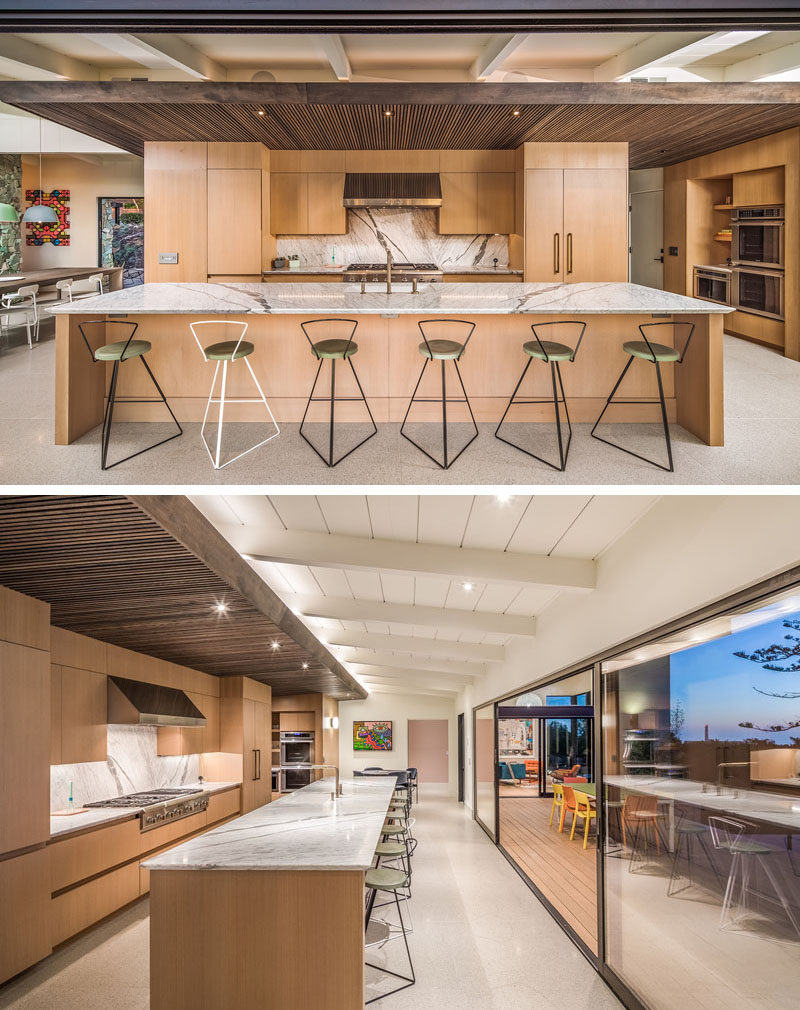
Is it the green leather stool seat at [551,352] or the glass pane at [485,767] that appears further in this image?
the glass pane at [485,767]

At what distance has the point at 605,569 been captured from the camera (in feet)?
17.8

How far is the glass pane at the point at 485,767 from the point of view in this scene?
11633mm

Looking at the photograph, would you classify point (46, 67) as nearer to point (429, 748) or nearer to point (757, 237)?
point (757, 237)

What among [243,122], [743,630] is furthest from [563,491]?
[243,122]

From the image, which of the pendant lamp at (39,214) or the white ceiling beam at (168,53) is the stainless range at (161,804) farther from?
the white ceiling beam at (168,53)

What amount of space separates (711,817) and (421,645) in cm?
804

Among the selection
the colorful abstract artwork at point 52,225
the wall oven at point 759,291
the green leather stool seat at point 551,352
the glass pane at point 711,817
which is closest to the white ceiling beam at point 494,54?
the green leather stool seat at point 551,352

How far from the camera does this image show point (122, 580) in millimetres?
4973

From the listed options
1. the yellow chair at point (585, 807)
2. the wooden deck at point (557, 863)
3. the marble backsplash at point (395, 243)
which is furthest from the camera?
the yellow chair at point (585, 807)

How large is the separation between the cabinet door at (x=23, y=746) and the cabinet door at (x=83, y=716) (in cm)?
110

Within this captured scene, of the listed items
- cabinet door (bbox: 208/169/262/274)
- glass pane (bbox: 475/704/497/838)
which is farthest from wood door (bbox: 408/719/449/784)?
cabinet door (bbox: 208/169/262/274)

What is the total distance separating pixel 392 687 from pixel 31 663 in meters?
Answer: 15.4

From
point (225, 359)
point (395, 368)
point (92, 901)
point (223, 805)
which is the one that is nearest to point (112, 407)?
point (225, 359)

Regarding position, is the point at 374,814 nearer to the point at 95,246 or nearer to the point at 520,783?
the point at 95,246
